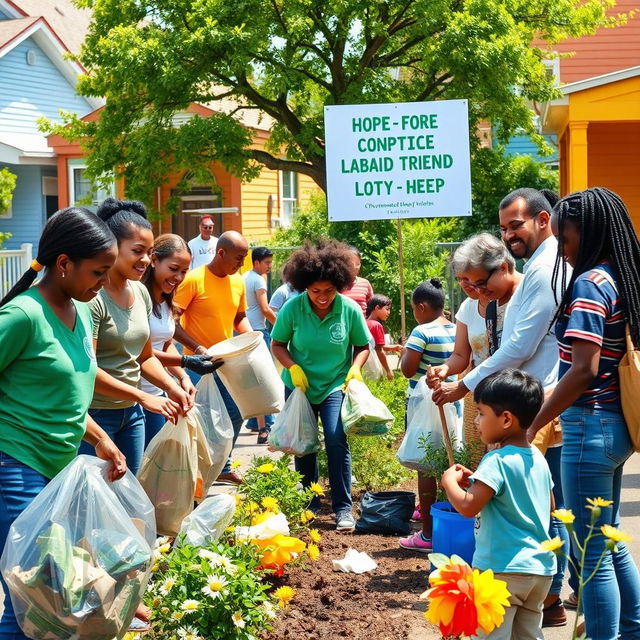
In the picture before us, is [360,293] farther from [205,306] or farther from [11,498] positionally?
[11,498]

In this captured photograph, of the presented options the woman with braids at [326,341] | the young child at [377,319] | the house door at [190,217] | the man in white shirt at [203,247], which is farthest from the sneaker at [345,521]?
the house door at [190,217]

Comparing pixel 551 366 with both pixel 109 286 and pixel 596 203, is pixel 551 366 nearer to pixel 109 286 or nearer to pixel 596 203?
pixel 596 203

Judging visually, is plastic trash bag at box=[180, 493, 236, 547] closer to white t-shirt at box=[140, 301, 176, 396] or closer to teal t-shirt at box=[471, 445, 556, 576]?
white t-shirt at box=[140, 301, 176, 396]

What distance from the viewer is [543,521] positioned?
3725mm

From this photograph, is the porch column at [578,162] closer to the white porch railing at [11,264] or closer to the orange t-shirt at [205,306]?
the white porch railing at [11,264]

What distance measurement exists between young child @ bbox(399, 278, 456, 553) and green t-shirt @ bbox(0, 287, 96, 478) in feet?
9.65

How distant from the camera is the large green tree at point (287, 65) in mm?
17359

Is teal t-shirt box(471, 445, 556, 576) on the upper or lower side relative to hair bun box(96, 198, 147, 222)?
lower

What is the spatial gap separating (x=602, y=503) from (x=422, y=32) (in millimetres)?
16151

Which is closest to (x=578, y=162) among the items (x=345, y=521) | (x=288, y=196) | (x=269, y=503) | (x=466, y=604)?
A: (x=345, y=521)

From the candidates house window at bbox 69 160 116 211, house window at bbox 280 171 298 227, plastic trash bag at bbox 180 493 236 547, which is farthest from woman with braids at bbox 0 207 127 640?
house window at bbox 280 171 298 227

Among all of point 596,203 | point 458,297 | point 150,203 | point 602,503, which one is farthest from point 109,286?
point 150,203

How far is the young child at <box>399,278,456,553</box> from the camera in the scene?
243 inches

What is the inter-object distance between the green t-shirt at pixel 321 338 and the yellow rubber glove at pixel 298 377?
0.06 m
